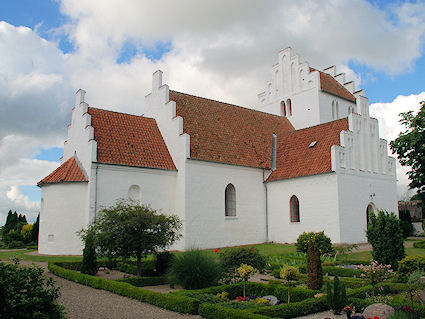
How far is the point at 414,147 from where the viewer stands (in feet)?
89.0

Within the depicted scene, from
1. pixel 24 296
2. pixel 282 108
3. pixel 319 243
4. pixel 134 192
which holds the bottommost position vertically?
pixel 24 296

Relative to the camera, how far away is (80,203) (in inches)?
843

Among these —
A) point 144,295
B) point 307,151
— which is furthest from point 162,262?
point 307,151

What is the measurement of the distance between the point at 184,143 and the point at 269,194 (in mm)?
7709

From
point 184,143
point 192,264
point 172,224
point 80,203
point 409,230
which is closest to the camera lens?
point 192,264

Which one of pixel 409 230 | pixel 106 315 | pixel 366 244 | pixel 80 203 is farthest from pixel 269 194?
pixel 106 315

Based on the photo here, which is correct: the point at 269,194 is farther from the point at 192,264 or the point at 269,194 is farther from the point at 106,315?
the point at 106,315

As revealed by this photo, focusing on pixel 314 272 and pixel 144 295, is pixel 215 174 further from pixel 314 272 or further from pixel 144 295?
pixel 144 295

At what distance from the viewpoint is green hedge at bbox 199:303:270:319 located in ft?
26.4

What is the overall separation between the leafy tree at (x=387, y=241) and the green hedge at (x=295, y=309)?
6.19m

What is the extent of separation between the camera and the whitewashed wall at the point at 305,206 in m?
23.2

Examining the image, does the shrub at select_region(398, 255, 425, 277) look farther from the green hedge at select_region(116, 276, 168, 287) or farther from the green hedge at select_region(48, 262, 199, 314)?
the green hedge at select_region(116, 276, 168, 287)

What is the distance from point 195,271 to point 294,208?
1507cm

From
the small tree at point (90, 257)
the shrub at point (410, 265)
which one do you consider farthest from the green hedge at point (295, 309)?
the small tree at point (90, 257)
